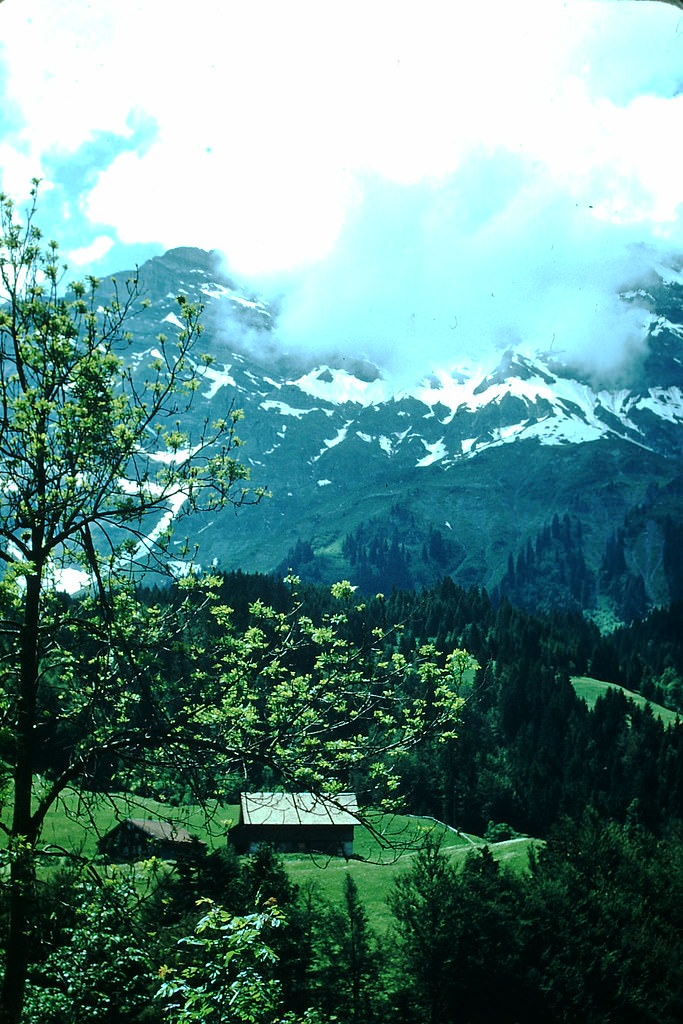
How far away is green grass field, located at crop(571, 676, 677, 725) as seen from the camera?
590 feet

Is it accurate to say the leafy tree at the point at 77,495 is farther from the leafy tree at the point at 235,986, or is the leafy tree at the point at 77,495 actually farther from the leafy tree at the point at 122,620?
the leafy tree at the point at 235,986

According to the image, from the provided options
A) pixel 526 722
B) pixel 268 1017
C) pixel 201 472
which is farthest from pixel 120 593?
pixel 526 722

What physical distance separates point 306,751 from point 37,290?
10.8 meters

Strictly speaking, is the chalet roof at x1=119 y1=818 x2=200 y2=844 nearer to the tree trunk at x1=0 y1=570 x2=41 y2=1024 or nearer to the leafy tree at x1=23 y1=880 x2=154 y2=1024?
the leafy tree at x1=23 y1=880 x2=154 y2=1024

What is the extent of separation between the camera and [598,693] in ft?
603

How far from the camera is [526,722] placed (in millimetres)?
159125

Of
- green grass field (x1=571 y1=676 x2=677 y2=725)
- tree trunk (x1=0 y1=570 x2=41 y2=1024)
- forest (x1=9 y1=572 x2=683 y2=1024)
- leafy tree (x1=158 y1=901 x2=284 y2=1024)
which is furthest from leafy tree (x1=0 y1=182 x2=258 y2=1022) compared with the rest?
green grass field (x1=571 y1=676 x2=677 y2=725)

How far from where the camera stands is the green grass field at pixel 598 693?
17975 cm

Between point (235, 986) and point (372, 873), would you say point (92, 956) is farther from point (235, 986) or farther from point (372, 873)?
point (372, 873)

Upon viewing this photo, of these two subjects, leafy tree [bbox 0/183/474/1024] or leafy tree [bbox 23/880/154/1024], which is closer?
leafy tree [bbox 23/880/154/1024]

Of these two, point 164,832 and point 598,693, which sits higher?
point 598,693

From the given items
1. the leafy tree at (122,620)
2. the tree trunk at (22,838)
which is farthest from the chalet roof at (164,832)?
the tree trunk at (22,838)

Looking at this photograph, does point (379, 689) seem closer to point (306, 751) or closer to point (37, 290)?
point (306, 751)

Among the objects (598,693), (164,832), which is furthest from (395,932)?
(598,693)
